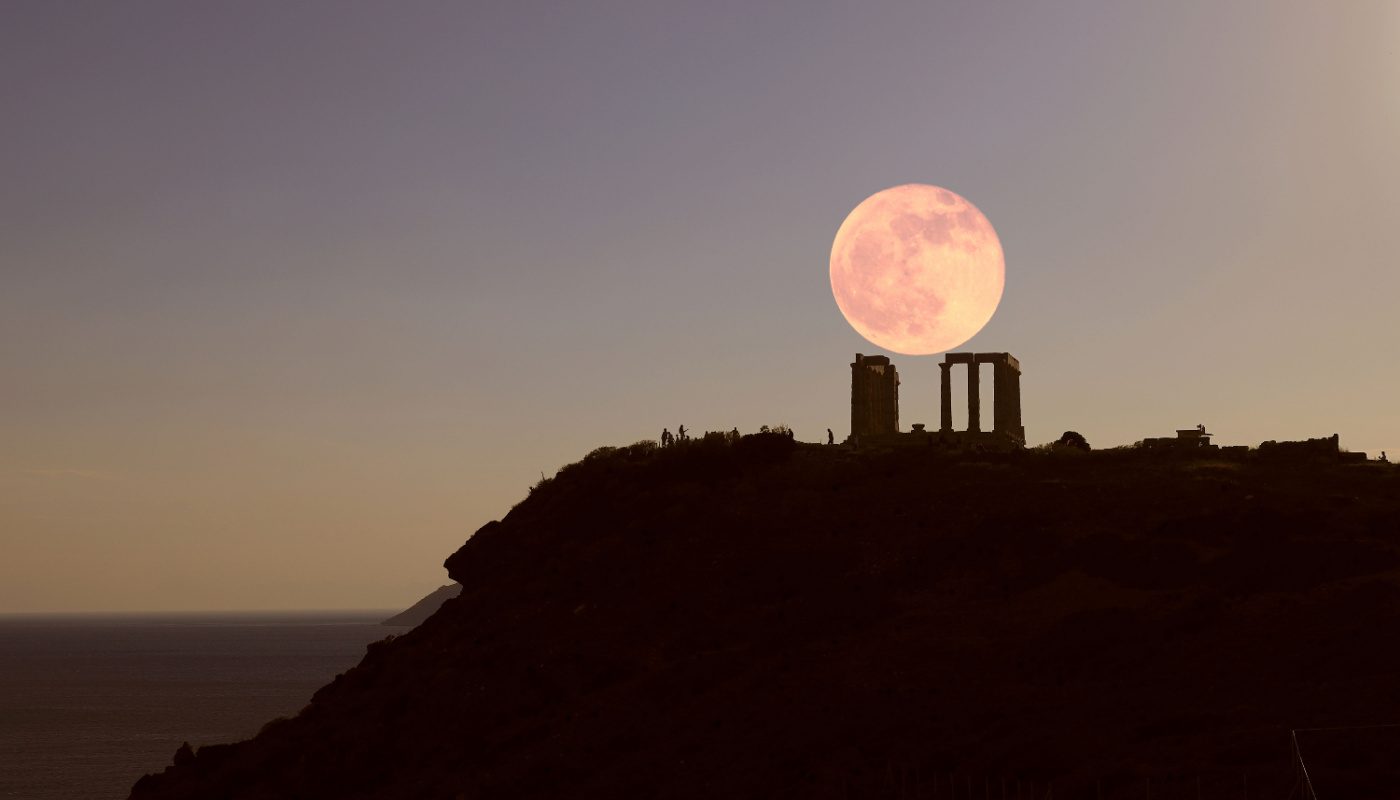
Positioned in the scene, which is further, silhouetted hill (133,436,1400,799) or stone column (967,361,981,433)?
stone column (967,361,981,433)

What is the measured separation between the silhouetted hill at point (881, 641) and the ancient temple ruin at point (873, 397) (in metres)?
3.88

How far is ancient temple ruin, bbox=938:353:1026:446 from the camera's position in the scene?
6234cm

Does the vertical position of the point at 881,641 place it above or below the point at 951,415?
below

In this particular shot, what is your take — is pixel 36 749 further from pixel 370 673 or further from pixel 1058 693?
pixel 1058 693

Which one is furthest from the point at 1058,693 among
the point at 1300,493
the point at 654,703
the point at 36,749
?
the point at 36,749

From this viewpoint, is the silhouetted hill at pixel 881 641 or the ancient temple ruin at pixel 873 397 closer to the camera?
the silhouetted hill at pixel 881 641

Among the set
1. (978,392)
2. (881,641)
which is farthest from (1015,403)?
(881,641)

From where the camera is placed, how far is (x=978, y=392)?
205 ft

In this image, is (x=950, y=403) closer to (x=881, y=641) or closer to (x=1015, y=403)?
(x=1015, y=403)

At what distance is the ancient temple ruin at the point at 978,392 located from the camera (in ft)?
205

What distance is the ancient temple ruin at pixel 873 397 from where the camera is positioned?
62.8 m

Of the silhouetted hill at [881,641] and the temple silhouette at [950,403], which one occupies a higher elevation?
the temple silhouette at [950,403]

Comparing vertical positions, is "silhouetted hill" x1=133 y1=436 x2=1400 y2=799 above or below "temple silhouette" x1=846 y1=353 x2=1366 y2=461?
below

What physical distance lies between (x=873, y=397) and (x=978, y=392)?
4.30 m
